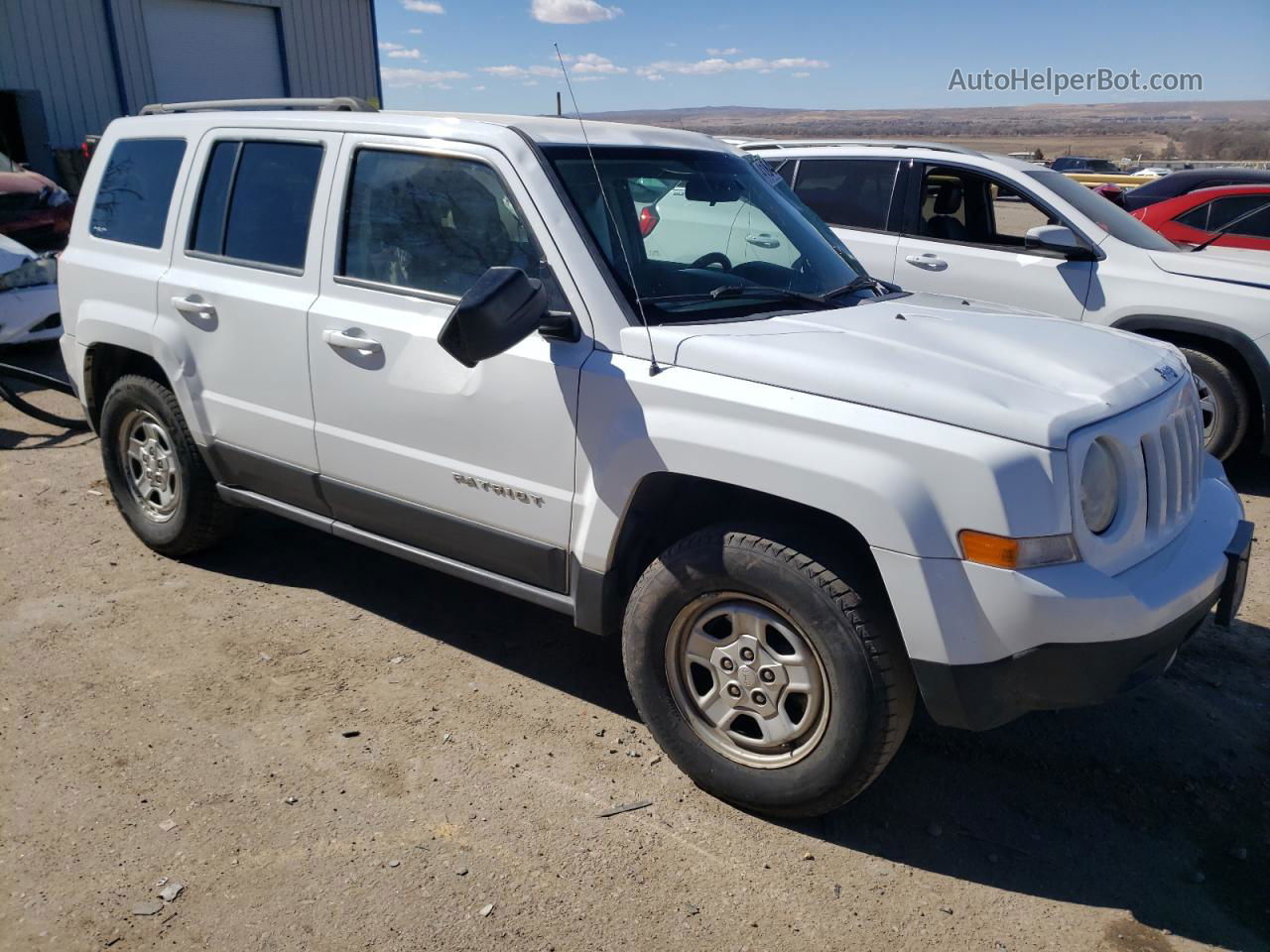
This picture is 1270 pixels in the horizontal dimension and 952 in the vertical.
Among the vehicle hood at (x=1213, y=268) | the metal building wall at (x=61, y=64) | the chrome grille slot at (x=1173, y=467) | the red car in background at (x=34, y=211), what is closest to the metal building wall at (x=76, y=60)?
the metal building wall at (x=61, y=64)

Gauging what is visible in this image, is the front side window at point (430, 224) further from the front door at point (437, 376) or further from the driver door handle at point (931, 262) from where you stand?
the driver door handle at point (931, 262)

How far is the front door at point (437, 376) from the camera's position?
11.1 ft

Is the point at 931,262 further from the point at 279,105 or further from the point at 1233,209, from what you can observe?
the point at 1233,209

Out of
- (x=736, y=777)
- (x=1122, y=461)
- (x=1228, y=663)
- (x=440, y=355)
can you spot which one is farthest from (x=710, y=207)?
(x=1228, y=663)

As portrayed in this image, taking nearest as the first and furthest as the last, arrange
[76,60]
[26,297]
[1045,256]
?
[1045,256] → [26,297] → [76,60]

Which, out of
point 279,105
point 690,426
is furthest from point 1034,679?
point 279,105

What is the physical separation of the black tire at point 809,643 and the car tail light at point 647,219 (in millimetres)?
1205

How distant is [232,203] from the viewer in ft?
14.1

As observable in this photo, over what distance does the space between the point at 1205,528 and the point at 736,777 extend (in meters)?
1.61

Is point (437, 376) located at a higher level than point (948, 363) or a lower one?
lower

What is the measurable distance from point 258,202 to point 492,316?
1.81m

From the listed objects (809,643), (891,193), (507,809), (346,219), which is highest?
(346,219)

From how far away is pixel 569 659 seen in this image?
4219 mm

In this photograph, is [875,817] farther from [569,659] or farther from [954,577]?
[569,659]
